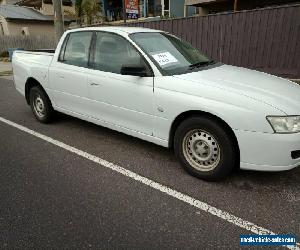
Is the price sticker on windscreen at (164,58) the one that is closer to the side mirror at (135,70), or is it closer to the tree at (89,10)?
the side mirror at (135,70)

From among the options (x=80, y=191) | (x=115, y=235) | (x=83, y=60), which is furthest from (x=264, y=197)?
(x=83, y=60)

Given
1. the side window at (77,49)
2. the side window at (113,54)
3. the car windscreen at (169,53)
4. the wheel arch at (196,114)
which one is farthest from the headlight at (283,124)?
the side window at (77,49)

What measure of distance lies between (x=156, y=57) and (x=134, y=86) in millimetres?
458

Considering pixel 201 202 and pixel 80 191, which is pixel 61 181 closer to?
pixel 80 191

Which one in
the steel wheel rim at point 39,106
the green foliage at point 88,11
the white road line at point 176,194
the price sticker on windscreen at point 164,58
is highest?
the green foliage at point 88,11

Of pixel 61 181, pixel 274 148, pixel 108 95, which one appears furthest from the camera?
pixel 108 95

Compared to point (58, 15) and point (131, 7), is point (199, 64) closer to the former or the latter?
point (58, 15)

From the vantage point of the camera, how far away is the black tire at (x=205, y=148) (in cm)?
296

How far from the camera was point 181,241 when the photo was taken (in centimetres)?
233

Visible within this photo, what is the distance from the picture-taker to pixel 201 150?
3201 millimetres

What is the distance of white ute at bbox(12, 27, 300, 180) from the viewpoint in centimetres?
275

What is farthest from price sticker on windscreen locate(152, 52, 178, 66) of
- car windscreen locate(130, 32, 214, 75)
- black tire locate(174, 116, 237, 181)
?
black tire locate(174, 116, 237, 181)

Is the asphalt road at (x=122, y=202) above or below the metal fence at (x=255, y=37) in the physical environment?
below

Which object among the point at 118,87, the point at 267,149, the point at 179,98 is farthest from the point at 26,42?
the point at 267,149
